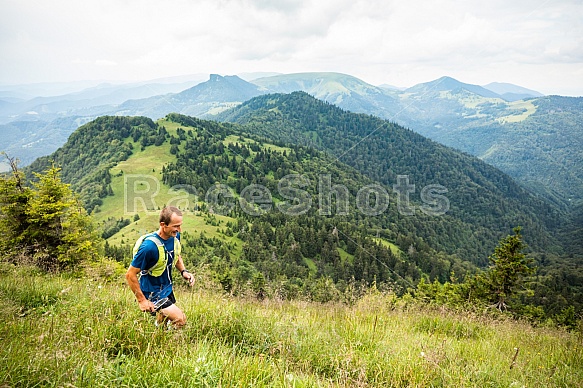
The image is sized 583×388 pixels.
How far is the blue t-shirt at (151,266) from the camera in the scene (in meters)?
3.97

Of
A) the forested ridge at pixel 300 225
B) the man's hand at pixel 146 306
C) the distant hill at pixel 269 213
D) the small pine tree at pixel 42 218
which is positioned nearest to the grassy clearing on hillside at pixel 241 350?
the man's hand at pixel 146 306

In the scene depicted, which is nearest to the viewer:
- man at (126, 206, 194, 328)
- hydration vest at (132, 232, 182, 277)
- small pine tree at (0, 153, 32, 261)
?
man at (126, 206, 194, 328)

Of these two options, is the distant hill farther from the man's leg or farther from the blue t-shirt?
the man's leg

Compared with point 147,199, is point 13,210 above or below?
above

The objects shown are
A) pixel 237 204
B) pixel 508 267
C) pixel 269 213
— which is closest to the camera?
pixel 508 267

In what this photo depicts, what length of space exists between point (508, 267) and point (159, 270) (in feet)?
95.5

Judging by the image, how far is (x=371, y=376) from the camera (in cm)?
350

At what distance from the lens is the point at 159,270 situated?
13.9ft

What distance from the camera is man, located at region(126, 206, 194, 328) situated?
3904 mm

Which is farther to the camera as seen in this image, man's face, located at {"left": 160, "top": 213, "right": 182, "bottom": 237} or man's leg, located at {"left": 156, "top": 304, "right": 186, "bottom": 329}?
man's face, located at {"left": 160, "top": 213, "right": 182, "bottom": 237}

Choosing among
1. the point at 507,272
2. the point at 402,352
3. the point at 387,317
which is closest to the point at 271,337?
the point at 402,352

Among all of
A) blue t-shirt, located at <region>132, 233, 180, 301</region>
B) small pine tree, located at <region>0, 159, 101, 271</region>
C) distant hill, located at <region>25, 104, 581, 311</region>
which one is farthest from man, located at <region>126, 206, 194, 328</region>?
distant hill, located at <region>25, 104, 581, 311</region>

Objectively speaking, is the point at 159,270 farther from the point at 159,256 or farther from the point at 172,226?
the point at 172,226

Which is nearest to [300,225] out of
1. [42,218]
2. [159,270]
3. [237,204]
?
[237,204]
